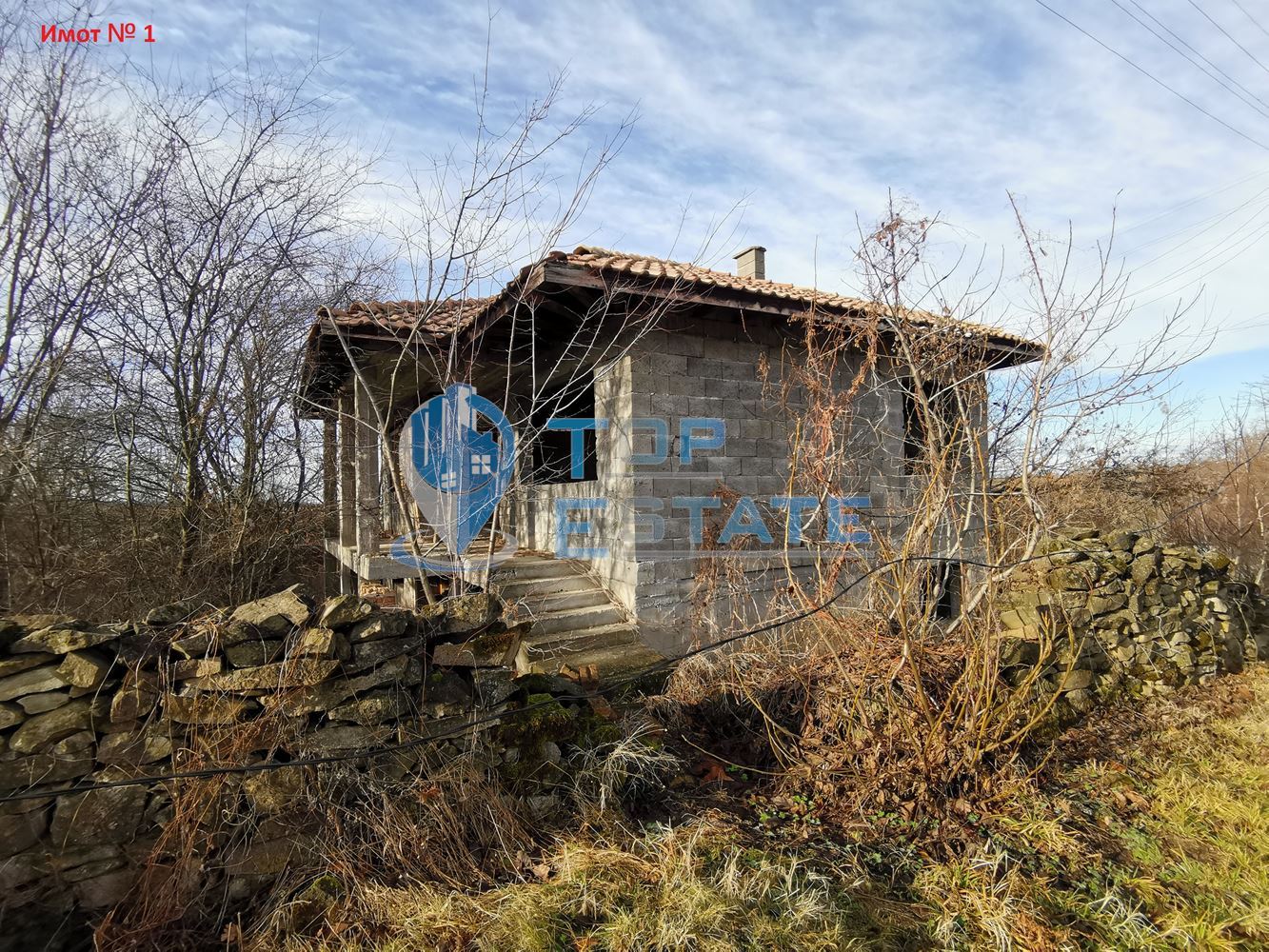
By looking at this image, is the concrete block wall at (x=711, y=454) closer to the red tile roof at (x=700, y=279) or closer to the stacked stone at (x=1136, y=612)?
the red tile roof at (x=700, y=279)

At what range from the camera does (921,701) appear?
11.1 feet

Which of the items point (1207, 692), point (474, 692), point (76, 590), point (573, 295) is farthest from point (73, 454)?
point (1207, 692)

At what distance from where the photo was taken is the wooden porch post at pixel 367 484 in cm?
650

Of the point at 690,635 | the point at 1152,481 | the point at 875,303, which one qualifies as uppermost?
the point at 875,303

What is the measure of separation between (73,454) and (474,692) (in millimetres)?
7267

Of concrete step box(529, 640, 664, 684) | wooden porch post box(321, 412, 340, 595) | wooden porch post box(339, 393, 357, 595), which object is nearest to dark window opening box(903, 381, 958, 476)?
concrete step box(529, 640, 664, 684)

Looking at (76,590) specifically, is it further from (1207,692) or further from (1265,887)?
(1207,692)

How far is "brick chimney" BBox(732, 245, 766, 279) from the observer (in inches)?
346

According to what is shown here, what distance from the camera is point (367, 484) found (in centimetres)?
721

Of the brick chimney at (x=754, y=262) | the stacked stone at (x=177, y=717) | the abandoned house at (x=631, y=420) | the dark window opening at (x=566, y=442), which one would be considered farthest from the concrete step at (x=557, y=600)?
the brick chimney at (x=754, y=262)

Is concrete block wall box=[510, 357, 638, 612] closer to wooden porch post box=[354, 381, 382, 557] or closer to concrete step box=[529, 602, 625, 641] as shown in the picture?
concrete step box=[529, 602, 625, 641]

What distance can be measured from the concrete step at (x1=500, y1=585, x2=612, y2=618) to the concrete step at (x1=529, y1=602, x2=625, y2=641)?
0.20ft

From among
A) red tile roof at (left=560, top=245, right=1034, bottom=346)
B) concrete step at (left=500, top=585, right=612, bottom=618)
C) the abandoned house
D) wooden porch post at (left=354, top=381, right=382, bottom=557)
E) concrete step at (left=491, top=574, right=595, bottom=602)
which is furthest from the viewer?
wooden porch post at (left=354, top=381, right=382, bottom=557)

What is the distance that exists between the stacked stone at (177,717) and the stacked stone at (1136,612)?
4385 mm
